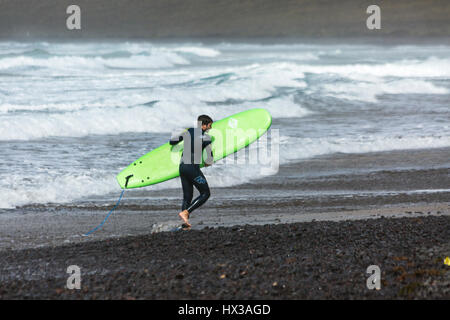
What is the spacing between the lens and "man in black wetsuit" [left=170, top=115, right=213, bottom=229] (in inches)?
262

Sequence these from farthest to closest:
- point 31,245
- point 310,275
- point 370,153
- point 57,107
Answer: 1. point 57,107
2. point 370,153
3. point 31,245
4. point 310,275

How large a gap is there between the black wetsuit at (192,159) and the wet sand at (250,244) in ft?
1.05

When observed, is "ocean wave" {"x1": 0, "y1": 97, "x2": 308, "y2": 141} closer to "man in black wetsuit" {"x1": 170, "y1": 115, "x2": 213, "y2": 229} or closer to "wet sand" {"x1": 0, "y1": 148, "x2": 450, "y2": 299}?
"wet sand" {"x1": 0, "y1": 148, "x2": 450, "y2": 299}

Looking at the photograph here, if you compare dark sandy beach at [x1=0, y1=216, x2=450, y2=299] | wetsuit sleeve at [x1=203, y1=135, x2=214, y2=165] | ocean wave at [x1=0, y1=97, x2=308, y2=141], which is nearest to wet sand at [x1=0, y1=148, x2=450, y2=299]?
dark sandy beach at [x1=0, y1=216, x2=450, y2=299]

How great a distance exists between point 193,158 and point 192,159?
15 mm

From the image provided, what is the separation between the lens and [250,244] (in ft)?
18.7

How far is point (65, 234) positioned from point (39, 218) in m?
0.94
